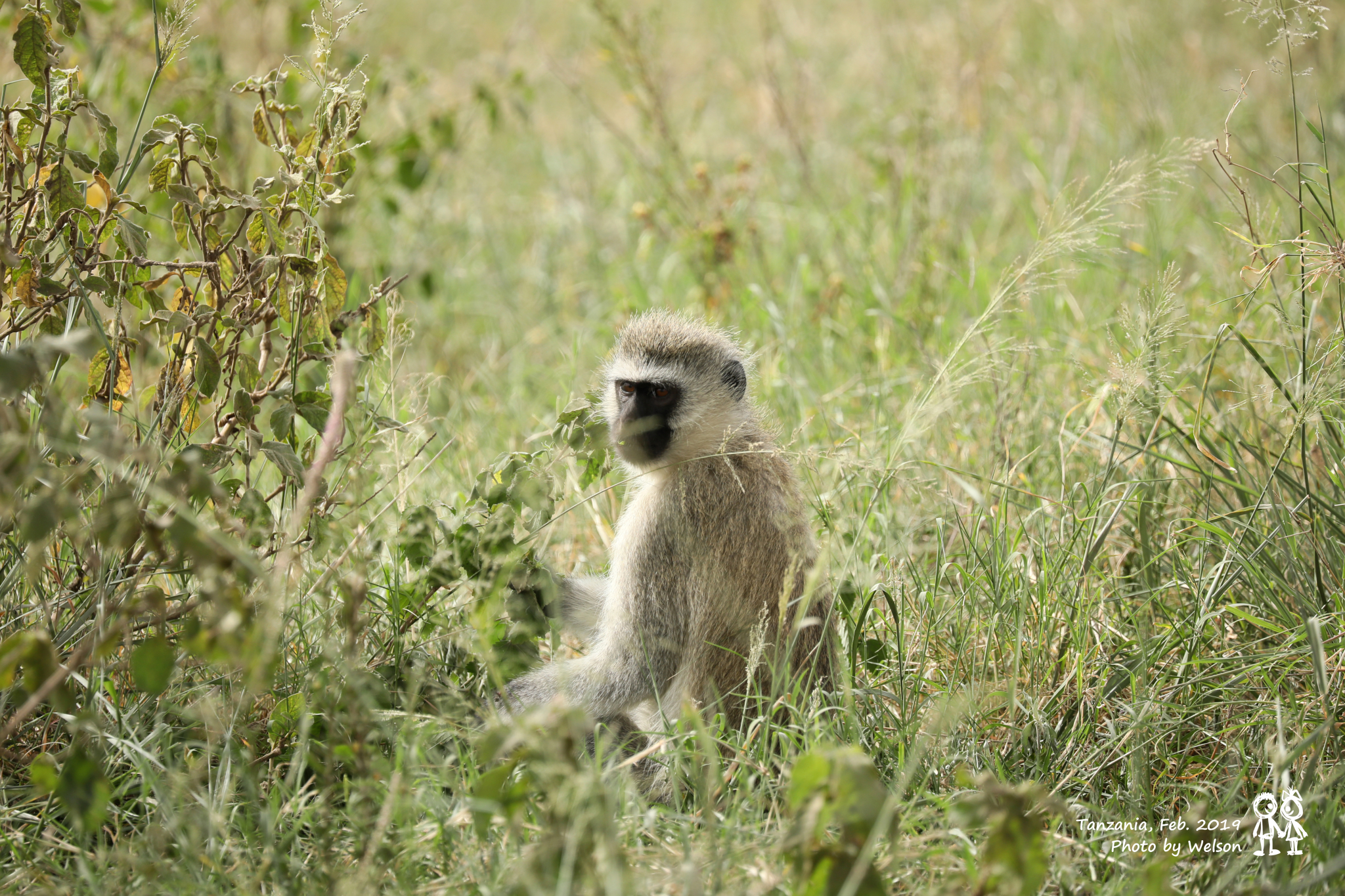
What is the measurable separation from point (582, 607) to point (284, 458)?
3.89 feet

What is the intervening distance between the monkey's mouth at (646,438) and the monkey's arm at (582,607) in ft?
1.47

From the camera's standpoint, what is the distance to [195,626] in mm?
2090

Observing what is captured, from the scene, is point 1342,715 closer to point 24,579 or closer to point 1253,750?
point 1253,750

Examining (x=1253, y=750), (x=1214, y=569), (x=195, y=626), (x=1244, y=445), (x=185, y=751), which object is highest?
(x=195, y=626)

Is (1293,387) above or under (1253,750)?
above

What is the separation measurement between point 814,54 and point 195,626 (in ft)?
21.8

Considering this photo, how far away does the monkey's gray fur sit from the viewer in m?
3.26

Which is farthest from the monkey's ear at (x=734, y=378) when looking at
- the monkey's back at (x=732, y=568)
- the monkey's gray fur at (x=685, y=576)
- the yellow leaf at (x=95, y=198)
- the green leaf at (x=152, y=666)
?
the green leaf at (x=152, y=666)

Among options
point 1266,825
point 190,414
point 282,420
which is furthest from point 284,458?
point 1266,825

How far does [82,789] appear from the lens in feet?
6.74

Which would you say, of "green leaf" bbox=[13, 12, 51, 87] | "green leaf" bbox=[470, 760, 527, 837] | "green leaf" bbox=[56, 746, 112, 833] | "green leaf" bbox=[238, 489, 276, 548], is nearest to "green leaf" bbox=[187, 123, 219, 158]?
"green leaf" bbox=[13, 12, 51, 87]

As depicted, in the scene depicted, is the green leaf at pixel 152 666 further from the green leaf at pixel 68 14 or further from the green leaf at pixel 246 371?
the green leaf at pixel 68 14

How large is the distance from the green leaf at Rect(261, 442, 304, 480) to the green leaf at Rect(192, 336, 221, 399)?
0.66 ft

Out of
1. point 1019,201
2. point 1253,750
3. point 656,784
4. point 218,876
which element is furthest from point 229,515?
point 1019,201
